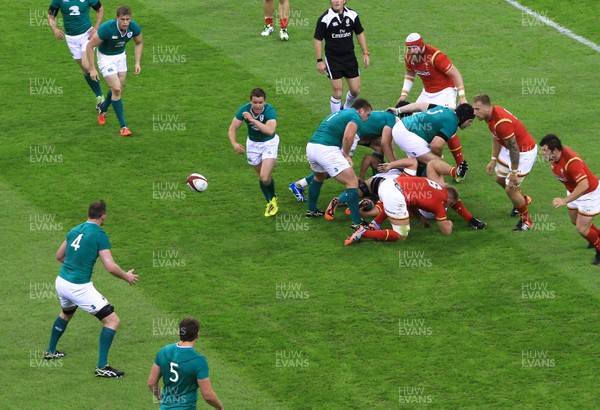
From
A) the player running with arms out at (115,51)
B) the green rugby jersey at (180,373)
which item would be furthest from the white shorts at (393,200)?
the green rugby jersey at (180,373)

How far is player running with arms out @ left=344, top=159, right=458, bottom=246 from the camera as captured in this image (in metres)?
17.6

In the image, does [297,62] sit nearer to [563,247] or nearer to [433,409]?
[563,247]

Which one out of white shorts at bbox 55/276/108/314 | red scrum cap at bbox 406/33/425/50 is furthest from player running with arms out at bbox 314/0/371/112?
white shorts at bbox 55/276/108/314

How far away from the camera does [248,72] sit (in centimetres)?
2438

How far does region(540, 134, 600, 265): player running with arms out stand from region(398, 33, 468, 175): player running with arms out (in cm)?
337

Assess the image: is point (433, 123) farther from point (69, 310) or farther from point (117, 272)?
point (69, 310)

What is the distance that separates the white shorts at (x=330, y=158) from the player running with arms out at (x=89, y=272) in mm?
4921

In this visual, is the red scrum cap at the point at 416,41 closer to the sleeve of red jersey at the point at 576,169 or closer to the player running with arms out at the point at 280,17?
the sleeve of red jersey at the point at 576,169

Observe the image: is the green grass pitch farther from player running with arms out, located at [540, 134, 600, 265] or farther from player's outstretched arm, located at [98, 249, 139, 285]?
player's outstretched arm, located at [98, 249, 139, 285]

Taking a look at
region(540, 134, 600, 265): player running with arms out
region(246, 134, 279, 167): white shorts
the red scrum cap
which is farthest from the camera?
the red scrum cap

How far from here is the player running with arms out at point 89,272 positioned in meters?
14.1

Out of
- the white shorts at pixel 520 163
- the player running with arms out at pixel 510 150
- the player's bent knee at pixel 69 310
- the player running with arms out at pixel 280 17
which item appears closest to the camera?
the player's bent knee at pixel 69 310

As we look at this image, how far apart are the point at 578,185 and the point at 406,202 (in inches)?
110

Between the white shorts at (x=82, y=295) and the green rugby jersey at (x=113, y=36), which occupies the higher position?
the white shorts at (x=82, y=295)
